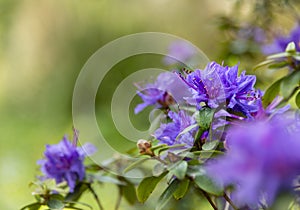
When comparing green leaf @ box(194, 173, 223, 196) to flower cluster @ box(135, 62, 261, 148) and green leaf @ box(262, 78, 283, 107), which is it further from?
green leaf @ box(262, 78, 283, 107)

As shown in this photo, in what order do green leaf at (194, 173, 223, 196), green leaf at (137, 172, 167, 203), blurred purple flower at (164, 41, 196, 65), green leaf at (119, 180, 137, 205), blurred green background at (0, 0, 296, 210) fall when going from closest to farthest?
green leaf at (194, 173, 223, 196) → green leaf at (137, 172, 167, 203) → green leaf at (119, 180, 137, 205) → blurred purple flower at (164, 41, 196, 65) → blurred green background at (0, 0, 296, 210)

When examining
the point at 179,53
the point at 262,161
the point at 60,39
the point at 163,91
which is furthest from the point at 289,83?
the point at 60,39

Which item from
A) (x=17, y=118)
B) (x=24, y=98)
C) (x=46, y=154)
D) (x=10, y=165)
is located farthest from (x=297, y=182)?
(x=24, y=98)

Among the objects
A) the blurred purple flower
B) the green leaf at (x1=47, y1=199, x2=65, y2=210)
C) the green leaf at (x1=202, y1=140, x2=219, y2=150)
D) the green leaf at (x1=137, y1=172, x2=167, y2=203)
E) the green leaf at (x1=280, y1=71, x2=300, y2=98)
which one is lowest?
the green leaf at (x1=202, y1=140, x2=219, y2=150)

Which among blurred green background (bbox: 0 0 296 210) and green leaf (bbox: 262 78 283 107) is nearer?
green leaf (bbox: 262 78 283 107)

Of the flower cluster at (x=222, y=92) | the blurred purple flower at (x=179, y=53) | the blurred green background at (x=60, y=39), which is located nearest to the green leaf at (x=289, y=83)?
the flower cluster at (x=222, y=92)

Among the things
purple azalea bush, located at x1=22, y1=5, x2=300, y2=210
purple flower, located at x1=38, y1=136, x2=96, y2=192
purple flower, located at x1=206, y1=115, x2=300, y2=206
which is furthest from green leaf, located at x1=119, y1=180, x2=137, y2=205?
purple flower, located at x1=206, y1=115, x2=300, y2=206

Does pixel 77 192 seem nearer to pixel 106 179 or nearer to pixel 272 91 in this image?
pixel 106 179
